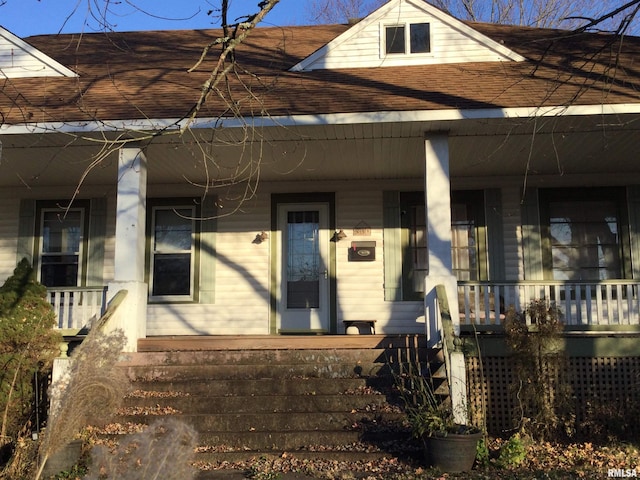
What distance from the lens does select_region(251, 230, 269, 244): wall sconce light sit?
1058 cm

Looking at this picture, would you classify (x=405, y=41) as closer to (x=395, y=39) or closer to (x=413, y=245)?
(x=395, y=39)

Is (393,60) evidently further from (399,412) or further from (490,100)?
(399,412)

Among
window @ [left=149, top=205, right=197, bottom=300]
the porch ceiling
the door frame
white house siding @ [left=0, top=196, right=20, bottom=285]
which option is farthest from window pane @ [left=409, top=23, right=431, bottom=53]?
white house siding @ [left=0, top=196, right=20, bottom=285]

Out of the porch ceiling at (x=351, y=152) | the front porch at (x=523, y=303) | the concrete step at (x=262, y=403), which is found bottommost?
the concrete step at (x=262, y=403)

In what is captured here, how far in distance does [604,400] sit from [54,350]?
6.38m

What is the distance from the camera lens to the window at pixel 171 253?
→ 1064cm

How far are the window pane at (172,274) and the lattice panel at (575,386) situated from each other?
5367 mm

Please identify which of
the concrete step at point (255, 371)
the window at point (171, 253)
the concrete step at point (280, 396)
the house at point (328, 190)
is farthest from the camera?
the window at point (171, 253)

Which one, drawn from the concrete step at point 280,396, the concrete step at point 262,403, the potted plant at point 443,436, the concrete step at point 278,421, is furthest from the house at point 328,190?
the potted plant at point 443,436

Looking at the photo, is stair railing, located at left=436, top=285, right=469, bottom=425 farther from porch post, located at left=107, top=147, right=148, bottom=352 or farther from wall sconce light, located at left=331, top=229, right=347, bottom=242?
porch post, located at left=107, top=147, right=148, bottom=352

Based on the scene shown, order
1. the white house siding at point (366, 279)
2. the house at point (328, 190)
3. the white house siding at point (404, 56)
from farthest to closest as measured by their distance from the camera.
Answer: the white house siding at point (366, 279) → the white house siding at point (404, 56) → the house at point (328, 190)

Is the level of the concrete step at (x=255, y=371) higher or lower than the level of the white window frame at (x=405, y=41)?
lower

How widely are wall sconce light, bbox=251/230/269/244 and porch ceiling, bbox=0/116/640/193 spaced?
96 centimetres

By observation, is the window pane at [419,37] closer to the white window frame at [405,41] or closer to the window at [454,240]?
the white window frame at [405,41]
